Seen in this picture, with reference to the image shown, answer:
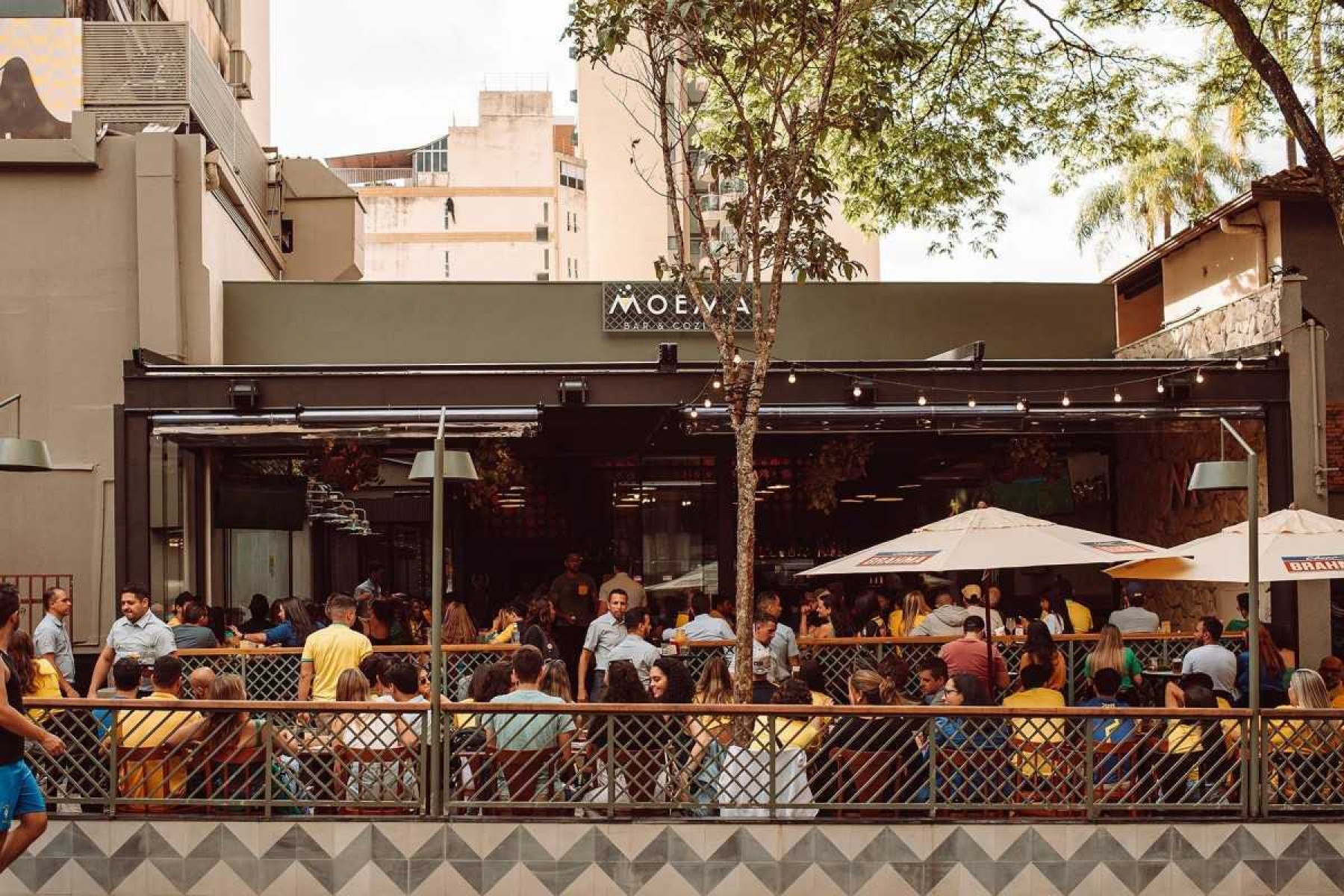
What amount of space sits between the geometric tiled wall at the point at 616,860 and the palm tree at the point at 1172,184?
126 feet

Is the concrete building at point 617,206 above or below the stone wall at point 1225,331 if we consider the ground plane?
above

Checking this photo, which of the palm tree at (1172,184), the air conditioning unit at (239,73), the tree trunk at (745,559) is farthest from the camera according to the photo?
the palm tree at (1172,184)

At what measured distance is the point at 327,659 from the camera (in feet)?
38.2

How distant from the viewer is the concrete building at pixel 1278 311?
52.9 ft

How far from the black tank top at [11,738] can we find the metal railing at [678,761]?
1060mm

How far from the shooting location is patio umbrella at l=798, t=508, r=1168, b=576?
37.2 ft

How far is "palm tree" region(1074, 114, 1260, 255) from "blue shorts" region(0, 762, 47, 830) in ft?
136

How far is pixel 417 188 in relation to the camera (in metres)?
72.7

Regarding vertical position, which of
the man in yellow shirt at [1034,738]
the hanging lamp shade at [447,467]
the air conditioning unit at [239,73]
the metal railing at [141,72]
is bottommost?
the man in yellow shirt at [1034,738]

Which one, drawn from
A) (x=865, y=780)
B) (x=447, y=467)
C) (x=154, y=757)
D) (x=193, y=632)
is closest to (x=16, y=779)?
(x=154, y=757)

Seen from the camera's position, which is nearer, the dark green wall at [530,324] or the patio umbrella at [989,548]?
the patio umbrella at [989,548]

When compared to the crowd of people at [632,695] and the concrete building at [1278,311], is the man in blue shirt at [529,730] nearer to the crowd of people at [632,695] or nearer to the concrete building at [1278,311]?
the crowd of people at [632,695]

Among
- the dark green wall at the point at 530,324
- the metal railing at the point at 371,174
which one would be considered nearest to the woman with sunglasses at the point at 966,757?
the dark green wall at the point at 530,324

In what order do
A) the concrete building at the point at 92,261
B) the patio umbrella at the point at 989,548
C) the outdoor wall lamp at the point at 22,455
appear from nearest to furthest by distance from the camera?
the patio umbrella at the point at 989,548 < the outdoor wall lamp at the point at 22,455 < the concrete building at the point at 92,261
